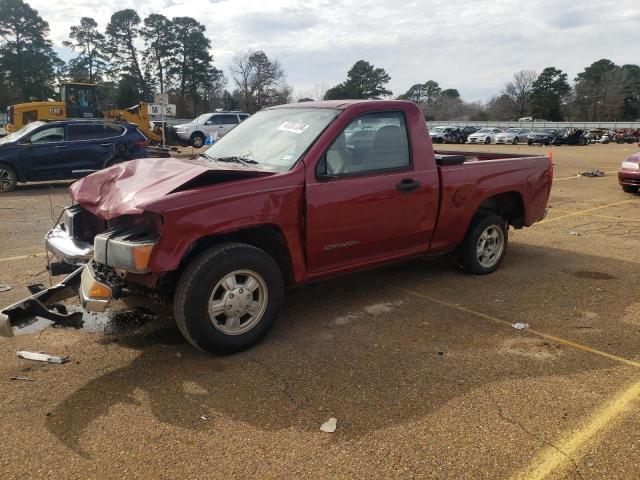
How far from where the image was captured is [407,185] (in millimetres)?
4613

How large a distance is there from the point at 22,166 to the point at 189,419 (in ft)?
38.9

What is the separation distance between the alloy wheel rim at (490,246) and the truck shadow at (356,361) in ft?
1.31

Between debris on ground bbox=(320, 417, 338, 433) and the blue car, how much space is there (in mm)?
11214

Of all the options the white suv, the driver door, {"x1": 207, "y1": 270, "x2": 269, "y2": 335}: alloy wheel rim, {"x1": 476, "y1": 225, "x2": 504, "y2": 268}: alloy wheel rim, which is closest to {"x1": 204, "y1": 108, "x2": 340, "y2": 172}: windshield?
{"x1": 207, "y1": 270, "x2": 269, "y2": 335}: alloy wheel rim

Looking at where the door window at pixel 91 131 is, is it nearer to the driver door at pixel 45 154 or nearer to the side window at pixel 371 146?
the driver door at pixel 45 154

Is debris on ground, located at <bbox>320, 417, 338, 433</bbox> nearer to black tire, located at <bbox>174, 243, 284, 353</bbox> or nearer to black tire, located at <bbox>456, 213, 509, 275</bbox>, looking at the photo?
black tire, located at <bbox>174, 243, 284, 353</bbox>

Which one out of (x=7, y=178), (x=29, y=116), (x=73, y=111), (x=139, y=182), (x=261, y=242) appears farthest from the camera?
(x=73, y=111)

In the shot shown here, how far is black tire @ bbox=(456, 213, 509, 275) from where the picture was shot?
5555 mm

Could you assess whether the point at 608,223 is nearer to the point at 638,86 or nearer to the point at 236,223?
the point at 236,223

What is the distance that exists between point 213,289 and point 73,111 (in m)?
21.8

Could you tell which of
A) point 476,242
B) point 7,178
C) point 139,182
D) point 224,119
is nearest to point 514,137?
point 224,119

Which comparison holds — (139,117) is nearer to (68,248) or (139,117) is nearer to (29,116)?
(29,116)

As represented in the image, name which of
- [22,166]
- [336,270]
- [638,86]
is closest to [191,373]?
[336,270]

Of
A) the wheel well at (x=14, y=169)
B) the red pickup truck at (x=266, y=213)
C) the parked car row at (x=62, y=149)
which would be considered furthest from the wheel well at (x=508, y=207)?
the wheel well at (x=14, y=169)
